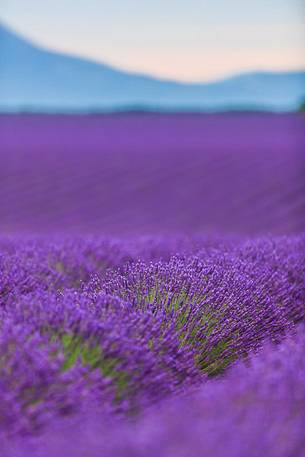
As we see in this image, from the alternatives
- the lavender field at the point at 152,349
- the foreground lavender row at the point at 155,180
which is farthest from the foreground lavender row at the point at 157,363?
the foreground lavender row at the point at 155,180

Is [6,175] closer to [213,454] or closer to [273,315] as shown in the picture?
[273,315]

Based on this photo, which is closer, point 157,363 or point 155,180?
point 157,363

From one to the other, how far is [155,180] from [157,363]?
719 centimetres

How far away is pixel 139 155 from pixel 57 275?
6.93 m

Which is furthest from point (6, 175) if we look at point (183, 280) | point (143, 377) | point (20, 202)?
point (143, 377)

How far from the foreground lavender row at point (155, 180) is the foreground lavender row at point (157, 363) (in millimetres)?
4191

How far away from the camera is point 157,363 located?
2.08 metres

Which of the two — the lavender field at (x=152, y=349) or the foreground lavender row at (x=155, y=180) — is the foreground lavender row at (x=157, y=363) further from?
the foreground lavender row at (x=155, y=180)

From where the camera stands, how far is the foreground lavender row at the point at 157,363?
51.8 inches

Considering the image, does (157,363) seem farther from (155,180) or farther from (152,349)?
(155,180)

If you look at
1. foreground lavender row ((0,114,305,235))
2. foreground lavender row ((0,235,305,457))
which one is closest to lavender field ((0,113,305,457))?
A: foreground lavender row ((0,235,305,457))

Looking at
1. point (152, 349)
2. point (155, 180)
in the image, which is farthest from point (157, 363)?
point (155, 180)

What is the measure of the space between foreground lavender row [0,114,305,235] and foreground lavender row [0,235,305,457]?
4191mm

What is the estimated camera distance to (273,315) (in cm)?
272
